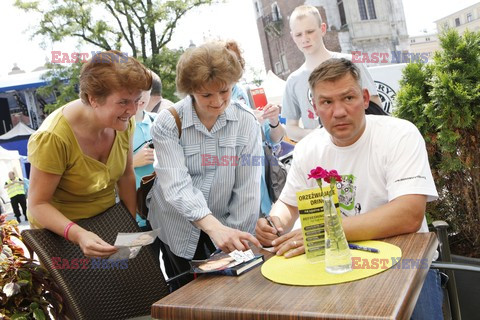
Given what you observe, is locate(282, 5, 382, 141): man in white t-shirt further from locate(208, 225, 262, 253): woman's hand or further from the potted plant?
the potted plant

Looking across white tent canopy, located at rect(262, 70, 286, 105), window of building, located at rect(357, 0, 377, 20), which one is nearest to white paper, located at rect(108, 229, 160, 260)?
white tent canopy, located at rect(262, 70, 286, 105)

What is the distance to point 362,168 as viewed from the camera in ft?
6.12

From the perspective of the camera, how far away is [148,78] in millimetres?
2111

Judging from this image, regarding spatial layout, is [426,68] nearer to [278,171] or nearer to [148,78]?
[278,171]

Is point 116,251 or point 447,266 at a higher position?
point 116,251

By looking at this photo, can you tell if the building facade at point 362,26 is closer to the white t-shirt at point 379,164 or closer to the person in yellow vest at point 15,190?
the person in yellow vest at point 15,190

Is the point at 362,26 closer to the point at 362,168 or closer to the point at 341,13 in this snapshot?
the point at 341,13

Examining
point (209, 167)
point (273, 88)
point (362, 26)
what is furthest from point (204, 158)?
point (362, 26)

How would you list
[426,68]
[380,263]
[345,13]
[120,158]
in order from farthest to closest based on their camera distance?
[345,13] → [426,68] → [120,158] → [380,263]

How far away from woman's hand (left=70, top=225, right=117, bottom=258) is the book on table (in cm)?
33

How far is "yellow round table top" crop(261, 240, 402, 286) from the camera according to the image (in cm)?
135

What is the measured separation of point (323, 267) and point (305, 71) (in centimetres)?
225

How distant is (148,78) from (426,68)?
1467mm

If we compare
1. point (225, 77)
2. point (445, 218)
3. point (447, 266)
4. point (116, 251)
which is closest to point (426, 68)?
point (445, 218)
